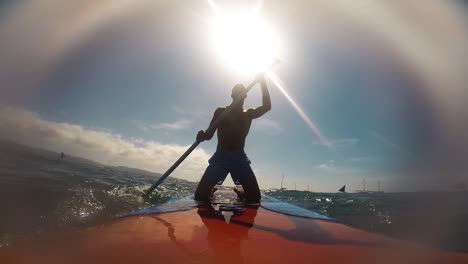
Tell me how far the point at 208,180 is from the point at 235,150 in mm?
1021

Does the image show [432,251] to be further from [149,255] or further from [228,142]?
[228,142]

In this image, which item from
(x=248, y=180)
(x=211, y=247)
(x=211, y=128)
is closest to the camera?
(x=211, y=247)

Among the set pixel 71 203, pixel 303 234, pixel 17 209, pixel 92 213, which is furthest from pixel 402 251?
pixel 17 209

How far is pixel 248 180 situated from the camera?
6.43 meters

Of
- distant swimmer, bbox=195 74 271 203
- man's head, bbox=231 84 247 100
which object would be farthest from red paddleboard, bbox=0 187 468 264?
man's head, bbox=231 84 247 100

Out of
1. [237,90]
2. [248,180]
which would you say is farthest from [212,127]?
[248,180]

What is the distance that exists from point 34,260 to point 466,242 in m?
7.78

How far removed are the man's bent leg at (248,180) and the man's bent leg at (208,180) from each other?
279 mm

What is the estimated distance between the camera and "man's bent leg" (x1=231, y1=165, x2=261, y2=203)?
20.9 feet

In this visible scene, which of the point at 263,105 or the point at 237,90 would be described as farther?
the point at 237,90

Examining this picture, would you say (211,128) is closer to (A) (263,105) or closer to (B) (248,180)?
(A) (263,105)

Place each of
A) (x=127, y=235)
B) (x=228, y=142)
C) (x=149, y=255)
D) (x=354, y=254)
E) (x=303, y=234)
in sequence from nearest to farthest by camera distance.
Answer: (x=149, y=255), (x=354, y=254), (x=127, y=235), (x=303, y=234), (x=228, y=142)

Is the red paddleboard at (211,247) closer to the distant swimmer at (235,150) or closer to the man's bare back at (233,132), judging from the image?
the distant swimmer at (235,150)

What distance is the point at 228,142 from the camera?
661cm
